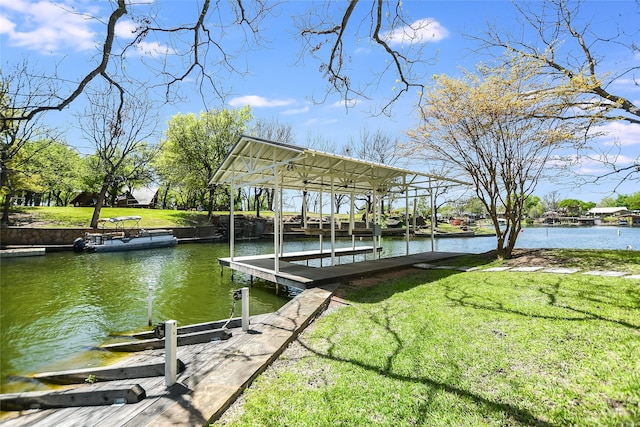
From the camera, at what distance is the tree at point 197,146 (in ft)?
97.1

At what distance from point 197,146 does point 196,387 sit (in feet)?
97.3

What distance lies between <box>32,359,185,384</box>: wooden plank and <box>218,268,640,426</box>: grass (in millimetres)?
1334

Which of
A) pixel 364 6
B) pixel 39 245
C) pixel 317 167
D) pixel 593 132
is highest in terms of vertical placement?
pixel 364 6

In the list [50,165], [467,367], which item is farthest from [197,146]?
[467,367]

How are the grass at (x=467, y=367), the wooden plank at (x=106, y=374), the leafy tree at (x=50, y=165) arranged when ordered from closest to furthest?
the grass at (x=467, y=367)
the wooden plank at (x=106, y=374)
the leafy tree at (x=50, y=165)

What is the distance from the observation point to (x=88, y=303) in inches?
321

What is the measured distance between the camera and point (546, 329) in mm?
3912

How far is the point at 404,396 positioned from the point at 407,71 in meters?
4.43

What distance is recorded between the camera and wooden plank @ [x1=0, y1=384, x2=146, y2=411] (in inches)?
123

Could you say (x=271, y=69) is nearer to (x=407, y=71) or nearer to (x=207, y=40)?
(x=207, y=40)

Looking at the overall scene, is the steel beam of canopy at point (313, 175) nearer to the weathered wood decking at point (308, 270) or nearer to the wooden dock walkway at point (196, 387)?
the weathered wood decking at point (308, 270)

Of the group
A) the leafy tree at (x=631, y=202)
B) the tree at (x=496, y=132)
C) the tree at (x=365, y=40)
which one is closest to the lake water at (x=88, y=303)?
the tree at (x=365, y=40)

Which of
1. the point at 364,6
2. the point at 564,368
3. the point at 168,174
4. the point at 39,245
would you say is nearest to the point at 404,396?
the point at 564,368

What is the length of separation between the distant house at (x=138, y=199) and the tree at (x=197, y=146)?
1672 centimetres
